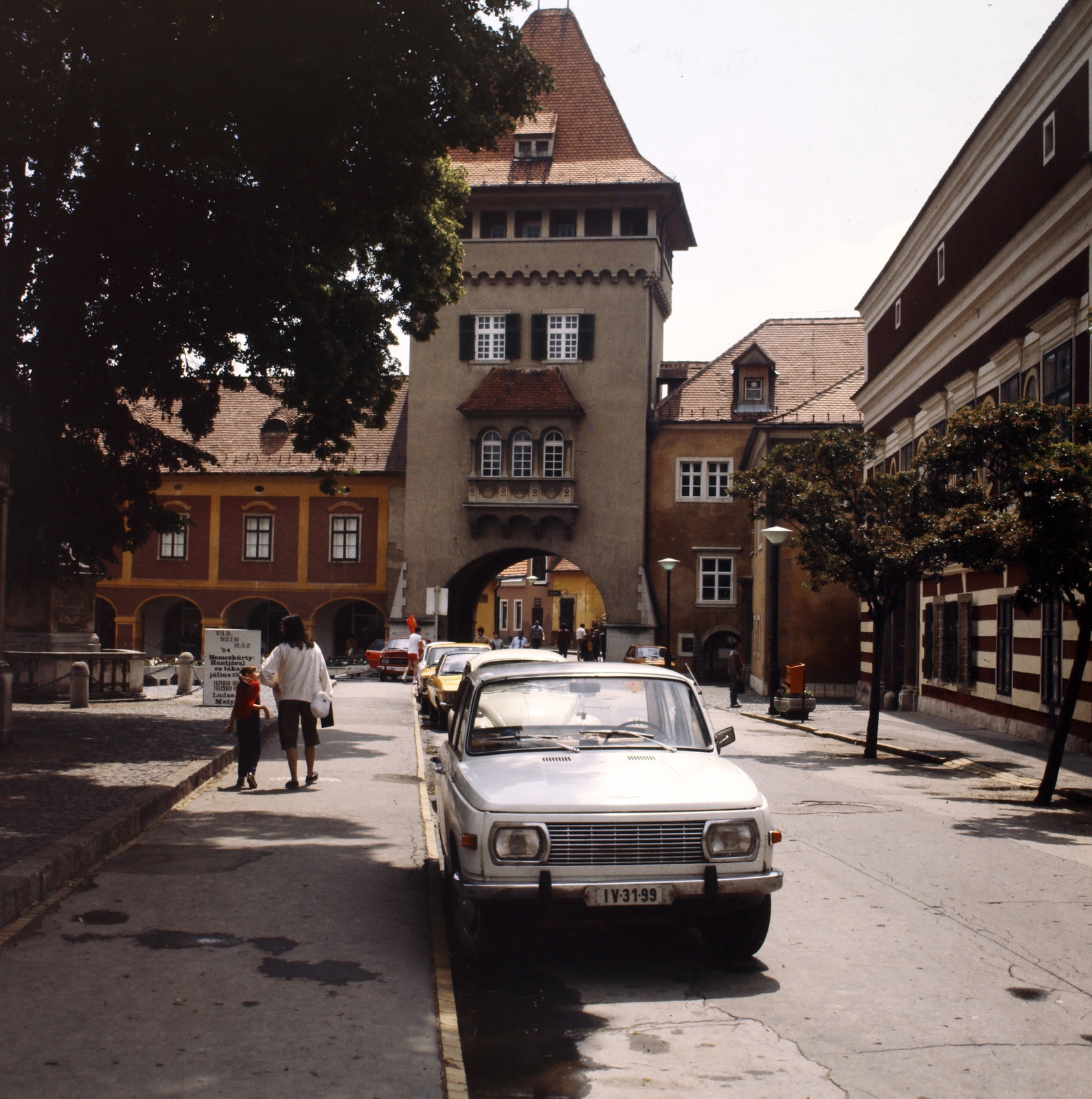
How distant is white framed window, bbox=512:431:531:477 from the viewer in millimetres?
48750

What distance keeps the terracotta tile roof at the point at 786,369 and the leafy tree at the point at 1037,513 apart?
3038cm

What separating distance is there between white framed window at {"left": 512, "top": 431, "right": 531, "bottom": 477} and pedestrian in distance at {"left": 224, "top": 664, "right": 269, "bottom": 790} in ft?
118

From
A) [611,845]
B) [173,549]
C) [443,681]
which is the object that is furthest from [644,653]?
[611,845]

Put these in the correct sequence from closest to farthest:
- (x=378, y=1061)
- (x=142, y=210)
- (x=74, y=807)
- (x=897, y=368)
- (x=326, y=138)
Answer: (x=378, y=1061) → (x=74, y=807) → (x=326, y=138) → (x=142, y=210) → (x=897, y=368)

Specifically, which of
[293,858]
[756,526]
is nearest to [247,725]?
[293,858]

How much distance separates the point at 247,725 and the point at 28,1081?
8.30m

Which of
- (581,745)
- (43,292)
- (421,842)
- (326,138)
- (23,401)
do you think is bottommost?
(421,842)

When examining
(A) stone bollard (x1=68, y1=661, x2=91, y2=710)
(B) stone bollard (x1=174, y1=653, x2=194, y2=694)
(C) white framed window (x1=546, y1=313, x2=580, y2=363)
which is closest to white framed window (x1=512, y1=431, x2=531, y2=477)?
(C) white framed window (x1=546, y1=313, x2=580, y2=363)

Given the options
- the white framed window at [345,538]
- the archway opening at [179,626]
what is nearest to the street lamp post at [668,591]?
the white framed window at [345,538]

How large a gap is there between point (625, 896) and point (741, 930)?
90 centimetres

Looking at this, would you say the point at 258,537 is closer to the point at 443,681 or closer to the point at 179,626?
the point at 179,626

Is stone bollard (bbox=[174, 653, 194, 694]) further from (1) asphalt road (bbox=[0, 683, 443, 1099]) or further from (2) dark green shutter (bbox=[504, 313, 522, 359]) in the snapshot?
(2) dark green shutter (bbox=[504, 313, 522, 359])

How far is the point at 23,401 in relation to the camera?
55.0 ft

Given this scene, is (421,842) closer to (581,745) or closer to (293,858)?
(293,858)
